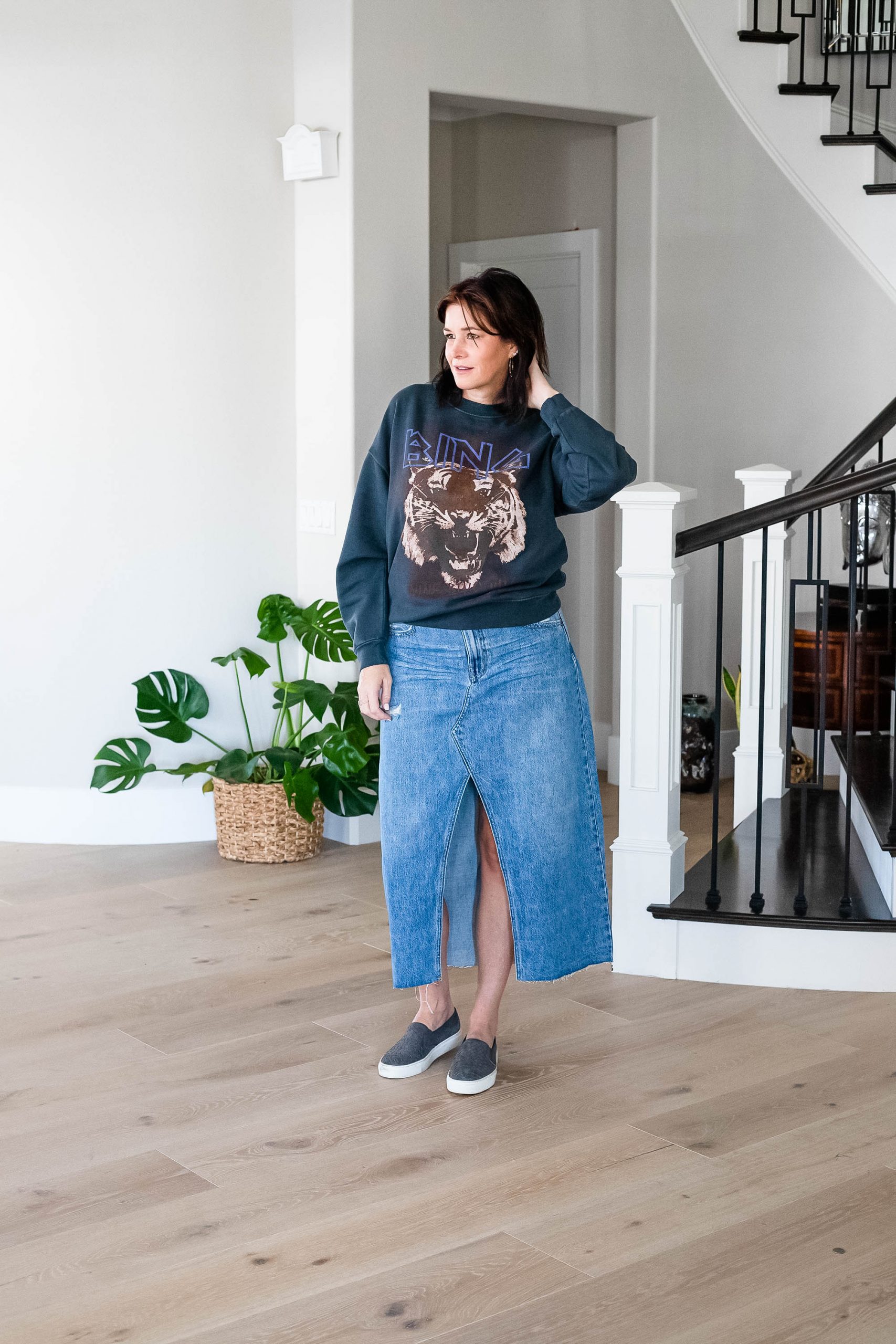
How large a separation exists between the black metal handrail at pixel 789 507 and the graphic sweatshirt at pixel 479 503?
0.70m

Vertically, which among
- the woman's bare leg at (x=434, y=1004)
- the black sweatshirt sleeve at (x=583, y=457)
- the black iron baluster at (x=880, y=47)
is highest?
the black iron baluster at (x=880, y=47)

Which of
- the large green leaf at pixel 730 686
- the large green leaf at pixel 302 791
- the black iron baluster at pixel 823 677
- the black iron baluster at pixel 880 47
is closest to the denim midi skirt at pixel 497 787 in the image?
the black iron baluster at pixel 823 677

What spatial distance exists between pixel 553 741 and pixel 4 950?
170cm

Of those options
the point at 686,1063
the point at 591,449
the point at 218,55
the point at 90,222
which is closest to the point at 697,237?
the point at 218,55

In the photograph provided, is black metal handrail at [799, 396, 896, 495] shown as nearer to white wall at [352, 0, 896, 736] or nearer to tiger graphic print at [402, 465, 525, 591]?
white wall at [352, 0, 896, 736]

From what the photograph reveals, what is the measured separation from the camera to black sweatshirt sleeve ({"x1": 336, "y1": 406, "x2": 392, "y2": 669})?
107 inches

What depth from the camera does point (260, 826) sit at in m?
4.43

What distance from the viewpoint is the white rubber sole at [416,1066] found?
2848 mm

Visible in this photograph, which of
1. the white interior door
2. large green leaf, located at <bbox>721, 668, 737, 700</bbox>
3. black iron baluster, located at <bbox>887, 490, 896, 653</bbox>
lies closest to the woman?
black iron baluster, located at <bbox>887, 490, 896, 653</bbox>

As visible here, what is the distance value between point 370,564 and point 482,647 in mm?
285

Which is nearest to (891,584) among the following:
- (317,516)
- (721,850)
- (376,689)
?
(721,850)

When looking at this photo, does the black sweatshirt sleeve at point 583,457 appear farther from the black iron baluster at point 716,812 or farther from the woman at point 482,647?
the black iron baluster at point 716,812

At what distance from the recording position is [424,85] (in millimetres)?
4531

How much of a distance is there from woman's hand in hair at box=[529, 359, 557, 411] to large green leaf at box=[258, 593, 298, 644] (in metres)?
2.03
